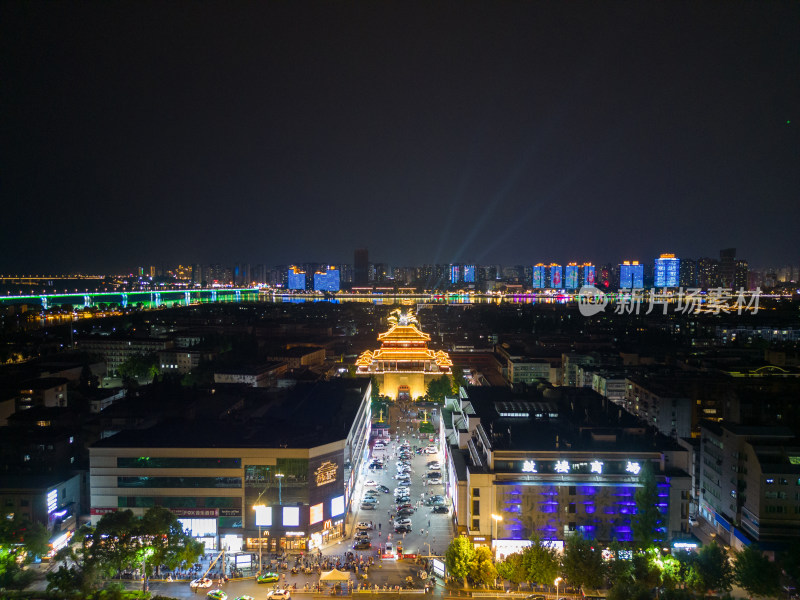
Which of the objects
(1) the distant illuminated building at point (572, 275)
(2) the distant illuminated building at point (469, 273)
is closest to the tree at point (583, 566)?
(1) the distant illuminated building at point (572, 275)

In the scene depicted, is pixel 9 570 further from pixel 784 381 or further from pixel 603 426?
pixel 784 381

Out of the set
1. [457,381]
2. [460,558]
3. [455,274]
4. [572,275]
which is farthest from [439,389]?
[455,274]

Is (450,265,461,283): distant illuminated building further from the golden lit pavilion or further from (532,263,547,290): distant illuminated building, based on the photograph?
the golden lit pavilion

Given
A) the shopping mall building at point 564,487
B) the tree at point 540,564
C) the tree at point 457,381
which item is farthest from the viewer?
the tree at point 457,381

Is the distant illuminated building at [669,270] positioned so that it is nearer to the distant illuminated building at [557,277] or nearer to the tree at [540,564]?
the distant illuminated building at [557,277]

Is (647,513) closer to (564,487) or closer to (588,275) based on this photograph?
(564,487)

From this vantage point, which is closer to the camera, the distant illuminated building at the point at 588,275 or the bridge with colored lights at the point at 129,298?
the bridge with colored lights at the point at 129,298
